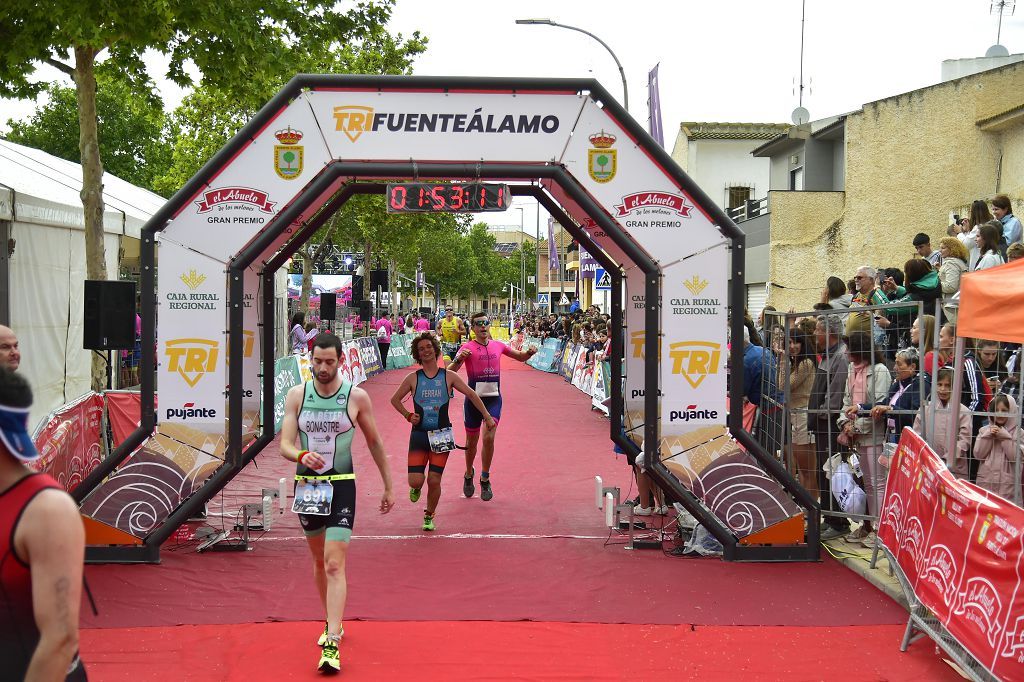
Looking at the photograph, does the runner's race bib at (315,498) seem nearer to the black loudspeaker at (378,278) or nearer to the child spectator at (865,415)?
the child spectator at (865,415)

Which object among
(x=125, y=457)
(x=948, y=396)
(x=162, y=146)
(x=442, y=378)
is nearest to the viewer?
(x=948, y=396)

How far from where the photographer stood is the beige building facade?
2334 centimetres

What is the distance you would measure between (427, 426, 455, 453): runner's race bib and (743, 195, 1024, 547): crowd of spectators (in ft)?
10.3

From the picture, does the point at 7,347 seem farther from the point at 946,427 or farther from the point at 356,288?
the point at 356,288

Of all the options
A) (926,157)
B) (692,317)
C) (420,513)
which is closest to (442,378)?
(420,513)

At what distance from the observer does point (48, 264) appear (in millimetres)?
14289

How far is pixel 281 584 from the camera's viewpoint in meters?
7.63

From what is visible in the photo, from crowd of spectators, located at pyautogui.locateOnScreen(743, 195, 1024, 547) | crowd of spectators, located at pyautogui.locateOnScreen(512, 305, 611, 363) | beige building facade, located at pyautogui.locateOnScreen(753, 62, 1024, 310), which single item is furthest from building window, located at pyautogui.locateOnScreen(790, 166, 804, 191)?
crowd of spectators, located at pyautogui.locateOnScreen(743, 195, 1024, 547)

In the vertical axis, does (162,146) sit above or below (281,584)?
above

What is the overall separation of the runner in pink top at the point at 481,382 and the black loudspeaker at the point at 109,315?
3.56 metres

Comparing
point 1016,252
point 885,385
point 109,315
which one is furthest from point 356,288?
point 1016,252

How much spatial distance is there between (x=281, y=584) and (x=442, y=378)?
290 centimetres

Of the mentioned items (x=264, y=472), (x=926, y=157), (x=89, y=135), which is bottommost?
(x=264, y=472)

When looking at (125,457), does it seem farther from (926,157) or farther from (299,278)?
(299,278)
